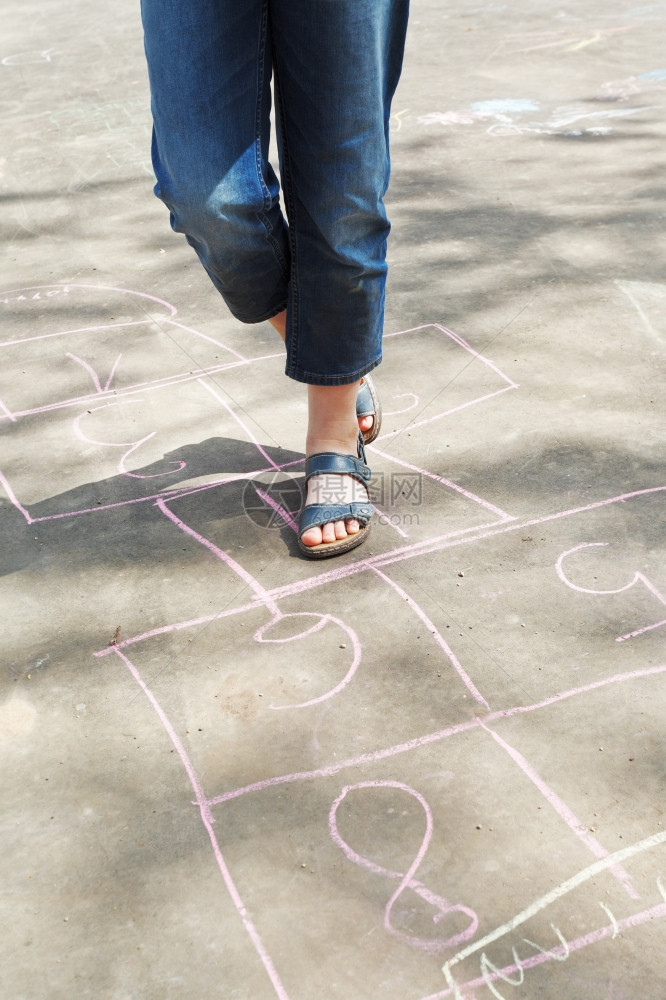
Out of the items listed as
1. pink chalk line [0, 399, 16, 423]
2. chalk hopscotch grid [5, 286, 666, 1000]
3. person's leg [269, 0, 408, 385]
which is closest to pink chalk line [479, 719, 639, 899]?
chalk hopscotch grid [5, 286, 666, 1000]

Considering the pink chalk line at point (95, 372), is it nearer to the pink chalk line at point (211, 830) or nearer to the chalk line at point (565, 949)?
the pink chalk line at point (211, 830)

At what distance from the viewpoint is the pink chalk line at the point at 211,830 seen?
3.71ft

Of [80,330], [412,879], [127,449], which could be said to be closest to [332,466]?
[127,449]

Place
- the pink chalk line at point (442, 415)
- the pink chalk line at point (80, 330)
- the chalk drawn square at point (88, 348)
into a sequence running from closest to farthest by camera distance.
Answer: the pink chalk line at point (442, 415) < the chalk drawn square at point (88, 348) < the pink chalk line at point (80, 330)

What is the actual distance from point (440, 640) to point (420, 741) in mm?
228

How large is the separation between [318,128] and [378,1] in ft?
0.72

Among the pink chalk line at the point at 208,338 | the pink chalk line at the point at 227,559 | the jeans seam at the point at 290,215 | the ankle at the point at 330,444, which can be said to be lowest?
the pink chalk line at the point at 208,338

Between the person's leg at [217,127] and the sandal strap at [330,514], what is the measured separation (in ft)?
1.49

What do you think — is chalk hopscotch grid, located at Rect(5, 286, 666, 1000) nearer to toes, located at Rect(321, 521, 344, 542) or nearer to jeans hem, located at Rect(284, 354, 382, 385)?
toes, located at Rect(321, 521, 344, 542)

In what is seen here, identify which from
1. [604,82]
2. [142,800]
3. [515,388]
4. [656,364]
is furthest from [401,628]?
[604,82]

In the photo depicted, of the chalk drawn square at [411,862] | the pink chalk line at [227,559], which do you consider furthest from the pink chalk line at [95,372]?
the chalk drawn square at [411,862]

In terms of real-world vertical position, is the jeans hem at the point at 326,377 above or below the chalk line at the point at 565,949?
above

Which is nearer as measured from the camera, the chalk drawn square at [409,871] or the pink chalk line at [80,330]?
the chalk drawn square at [409,871]

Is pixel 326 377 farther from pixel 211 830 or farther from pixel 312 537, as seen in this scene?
pixel 211 830
